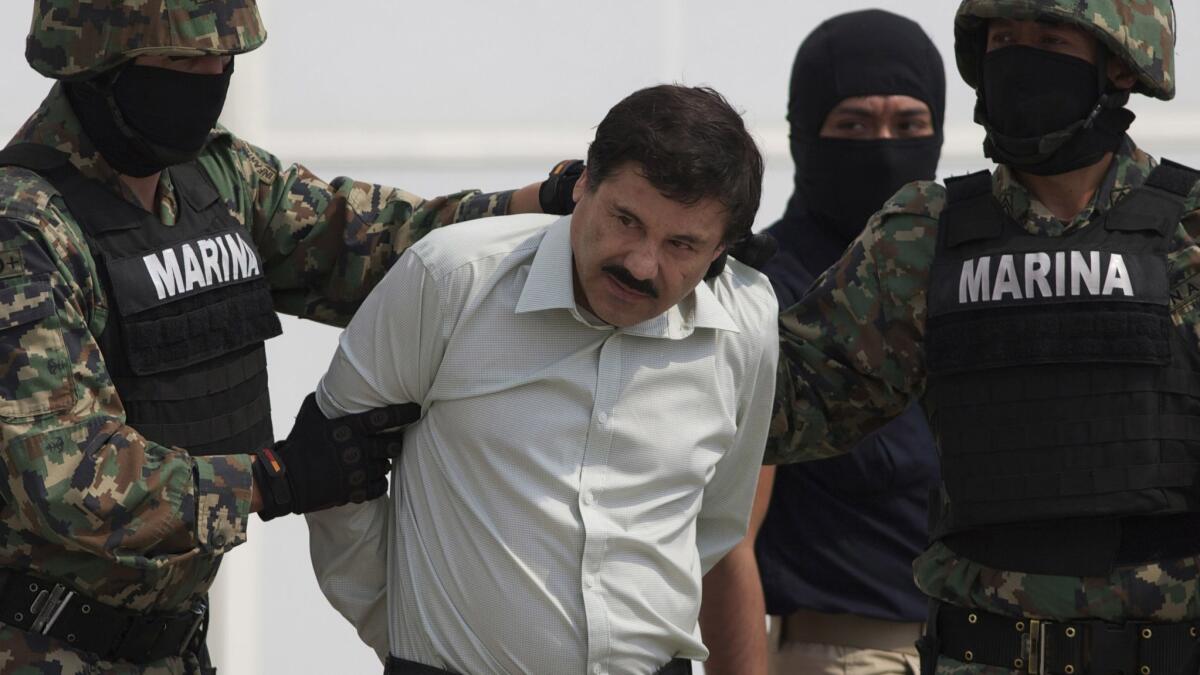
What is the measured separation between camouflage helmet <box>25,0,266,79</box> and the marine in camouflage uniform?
1199mm

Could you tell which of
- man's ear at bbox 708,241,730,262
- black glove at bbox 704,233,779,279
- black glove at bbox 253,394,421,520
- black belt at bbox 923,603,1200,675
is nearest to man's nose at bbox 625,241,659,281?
man's ear at bbox 708,241,730,262

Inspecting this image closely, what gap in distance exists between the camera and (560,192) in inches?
149

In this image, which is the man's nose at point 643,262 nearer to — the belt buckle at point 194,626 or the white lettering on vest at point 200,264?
the white lettering on vest at point 200,264

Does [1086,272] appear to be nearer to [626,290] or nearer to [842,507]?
[626,290]

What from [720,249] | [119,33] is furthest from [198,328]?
[720,249]

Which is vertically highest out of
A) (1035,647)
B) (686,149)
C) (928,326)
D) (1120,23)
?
(1120,23)

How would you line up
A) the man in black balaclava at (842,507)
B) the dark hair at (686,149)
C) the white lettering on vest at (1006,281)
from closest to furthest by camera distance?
1. the dark hair at (686,149)
2. the white lettering on vest at (1006,281)
3. the man in black balaclava at (842,507)

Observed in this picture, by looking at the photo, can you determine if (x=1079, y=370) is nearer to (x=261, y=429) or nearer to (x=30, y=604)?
(x=261, y=429)

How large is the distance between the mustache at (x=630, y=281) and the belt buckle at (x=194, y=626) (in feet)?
3.56

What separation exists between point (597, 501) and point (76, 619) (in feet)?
3.18

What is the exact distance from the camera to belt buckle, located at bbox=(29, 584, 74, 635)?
11.5 feet

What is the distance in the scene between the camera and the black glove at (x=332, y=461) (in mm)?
3328

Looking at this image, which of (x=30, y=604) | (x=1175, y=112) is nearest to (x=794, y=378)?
(x=30, y=604)

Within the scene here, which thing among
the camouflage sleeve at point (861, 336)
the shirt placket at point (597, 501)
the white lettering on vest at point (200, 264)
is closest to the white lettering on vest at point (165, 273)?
the white lettering on vest at point (200, 264)
